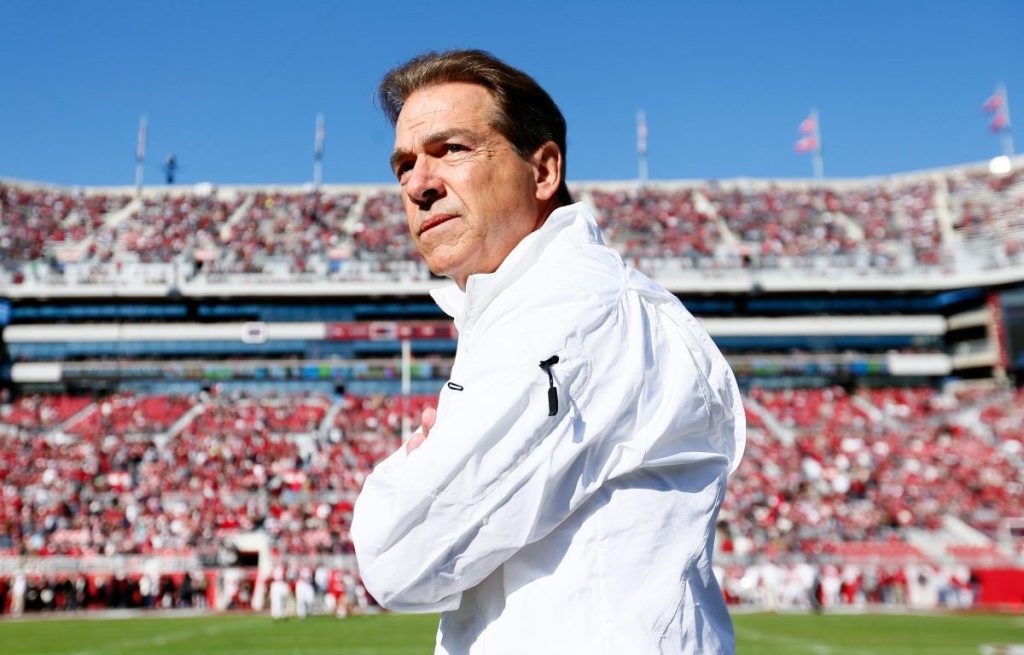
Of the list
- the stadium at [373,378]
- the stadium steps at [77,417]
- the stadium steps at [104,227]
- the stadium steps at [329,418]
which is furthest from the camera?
the stadium steps at [104,227]

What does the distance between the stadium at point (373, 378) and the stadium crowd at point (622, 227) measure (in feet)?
0.58

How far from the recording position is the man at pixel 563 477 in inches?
46.8

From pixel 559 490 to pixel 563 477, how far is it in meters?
0.02

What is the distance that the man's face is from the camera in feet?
5.18

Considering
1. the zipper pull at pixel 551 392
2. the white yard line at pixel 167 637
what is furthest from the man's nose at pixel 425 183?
the white yard line at pixel 167 637

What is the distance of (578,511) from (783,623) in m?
18.9

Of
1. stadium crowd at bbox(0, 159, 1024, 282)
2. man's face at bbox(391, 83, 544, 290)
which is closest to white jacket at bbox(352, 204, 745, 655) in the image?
man's face at bbox(391, 83, 544, 290)

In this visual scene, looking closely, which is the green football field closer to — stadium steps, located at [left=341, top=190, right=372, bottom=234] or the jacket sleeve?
the jacket sleeve

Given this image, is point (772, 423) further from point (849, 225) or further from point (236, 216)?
point (236, 216)

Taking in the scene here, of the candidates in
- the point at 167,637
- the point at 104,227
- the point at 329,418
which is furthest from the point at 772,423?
the point at 104,227

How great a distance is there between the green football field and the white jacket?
A: 12548 mm

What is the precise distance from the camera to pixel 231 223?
48969 mm

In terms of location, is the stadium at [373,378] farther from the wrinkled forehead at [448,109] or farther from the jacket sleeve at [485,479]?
the jacket sleeve at [485,479]

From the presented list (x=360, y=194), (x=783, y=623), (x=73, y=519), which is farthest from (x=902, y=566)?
(x=360, y=194)
